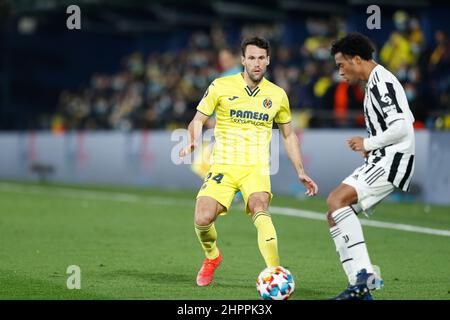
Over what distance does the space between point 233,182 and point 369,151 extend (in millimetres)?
1522

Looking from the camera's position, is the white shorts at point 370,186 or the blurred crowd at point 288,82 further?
the blurred crowd at point 288,82

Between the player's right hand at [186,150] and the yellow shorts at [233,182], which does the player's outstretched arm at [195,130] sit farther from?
the yellow shorts at [233,182]

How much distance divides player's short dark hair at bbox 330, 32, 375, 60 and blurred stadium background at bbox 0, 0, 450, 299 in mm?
2030

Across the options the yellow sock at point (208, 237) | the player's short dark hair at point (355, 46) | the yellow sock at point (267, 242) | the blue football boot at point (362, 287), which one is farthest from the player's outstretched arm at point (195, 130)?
the blue football boot at point (362, 287)

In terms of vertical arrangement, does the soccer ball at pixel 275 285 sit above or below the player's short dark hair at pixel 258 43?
below

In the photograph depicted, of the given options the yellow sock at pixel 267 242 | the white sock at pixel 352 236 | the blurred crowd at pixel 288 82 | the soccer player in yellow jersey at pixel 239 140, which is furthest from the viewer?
the blurred crowd at pixel 288 82

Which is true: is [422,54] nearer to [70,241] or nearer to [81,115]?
[70,241]

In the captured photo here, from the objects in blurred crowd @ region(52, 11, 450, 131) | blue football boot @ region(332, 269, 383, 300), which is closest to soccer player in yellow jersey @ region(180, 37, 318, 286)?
blue football boot @ region(332, 269, 383, 300)

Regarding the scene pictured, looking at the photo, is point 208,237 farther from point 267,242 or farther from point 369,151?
point 369,151

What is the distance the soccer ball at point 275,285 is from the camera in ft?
27.0

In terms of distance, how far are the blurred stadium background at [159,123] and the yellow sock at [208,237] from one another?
378 mm

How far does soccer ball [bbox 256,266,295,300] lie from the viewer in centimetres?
824

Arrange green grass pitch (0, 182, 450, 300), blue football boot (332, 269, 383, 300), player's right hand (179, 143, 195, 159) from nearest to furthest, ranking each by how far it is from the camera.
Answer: blue football boot (332, 269, 383, 300) < green grass pitch (0, 182, 450, 300) < player's right hand (179, 143, 195, 159)

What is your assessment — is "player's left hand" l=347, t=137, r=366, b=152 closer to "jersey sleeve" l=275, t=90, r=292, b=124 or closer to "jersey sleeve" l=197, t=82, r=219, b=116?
"jersey sleeve" l=275, t=90, r=292, b=124
